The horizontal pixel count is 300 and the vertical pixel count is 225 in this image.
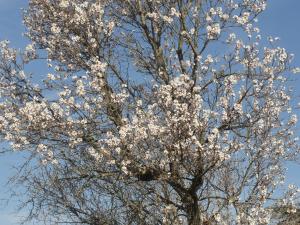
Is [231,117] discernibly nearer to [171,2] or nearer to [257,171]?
[257,171]

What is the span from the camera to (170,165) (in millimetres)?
14750

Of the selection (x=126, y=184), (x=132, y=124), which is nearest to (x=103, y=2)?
(x=132, y=124)

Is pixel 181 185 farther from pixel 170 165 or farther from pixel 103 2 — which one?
pixel 103 2

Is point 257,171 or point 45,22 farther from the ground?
point 45,22

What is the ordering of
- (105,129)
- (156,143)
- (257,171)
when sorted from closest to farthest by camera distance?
(156,143)
(105,129)
(257,171)

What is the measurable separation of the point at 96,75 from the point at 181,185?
13.4ft

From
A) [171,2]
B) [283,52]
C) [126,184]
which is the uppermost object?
[171,2]

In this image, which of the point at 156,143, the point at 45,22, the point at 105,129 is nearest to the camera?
the point at 156,143

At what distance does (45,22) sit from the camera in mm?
18719

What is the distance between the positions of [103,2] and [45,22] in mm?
2178

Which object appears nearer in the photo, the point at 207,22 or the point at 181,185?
the point at 181,185

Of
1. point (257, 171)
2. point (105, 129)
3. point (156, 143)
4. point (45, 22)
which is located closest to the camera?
point (156, 143)

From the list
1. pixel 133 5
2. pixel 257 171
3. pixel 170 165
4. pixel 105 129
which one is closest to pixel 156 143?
pixel 170 165

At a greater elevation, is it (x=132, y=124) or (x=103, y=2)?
(x=103, y=2)
